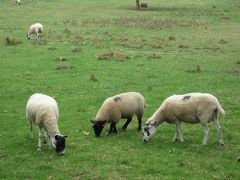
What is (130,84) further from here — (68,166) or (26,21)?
(26,21)

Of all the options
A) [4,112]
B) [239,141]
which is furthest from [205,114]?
[4,112]

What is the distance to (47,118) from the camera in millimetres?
15141

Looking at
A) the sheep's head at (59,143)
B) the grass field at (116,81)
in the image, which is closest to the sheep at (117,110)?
the grass field at (116,81)

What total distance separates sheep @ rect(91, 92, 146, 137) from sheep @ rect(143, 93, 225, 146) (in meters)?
1.40

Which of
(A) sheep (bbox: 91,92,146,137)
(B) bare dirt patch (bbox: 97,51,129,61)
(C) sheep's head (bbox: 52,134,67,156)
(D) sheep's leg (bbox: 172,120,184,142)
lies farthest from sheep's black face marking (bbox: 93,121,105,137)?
(B) bare dirt patch (bbox: 97,51,129,61)

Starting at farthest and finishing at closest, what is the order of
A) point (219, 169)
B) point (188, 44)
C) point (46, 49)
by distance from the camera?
point (188, 44) < point (46, 49) < point (219, 169)

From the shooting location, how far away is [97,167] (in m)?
13.6

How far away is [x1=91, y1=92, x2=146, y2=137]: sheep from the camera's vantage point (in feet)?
55.3

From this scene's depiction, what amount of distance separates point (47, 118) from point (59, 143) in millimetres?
1185

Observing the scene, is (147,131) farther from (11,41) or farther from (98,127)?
(11,41)

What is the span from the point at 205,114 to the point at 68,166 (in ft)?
17.2

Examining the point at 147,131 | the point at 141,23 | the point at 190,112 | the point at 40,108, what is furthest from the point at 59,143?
the point at 141,23

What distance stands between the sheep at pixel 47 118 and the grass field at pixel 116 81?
1.59 feet

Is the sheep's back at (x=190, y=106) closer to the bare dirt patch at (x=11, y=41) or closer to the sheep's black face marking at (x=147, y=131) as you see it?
the sheep's black face marking at (x=147, y=131)
